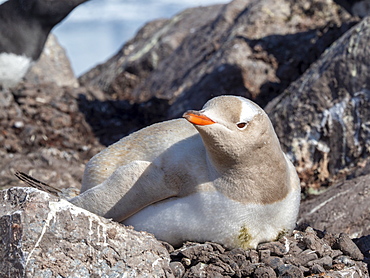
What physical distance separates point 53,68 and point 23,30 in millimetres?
4300

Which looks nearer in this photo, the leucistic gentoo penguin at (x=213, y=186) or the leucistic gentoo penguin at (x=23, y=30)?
the leucistic gentoo penguin at (x=213, y=186)

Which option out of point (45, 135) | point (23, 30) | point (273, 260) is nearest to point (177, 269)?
point (273, 260)

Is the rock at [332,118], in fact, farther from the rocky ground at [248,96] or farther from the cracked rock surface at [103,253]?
the cracked rock surface at [103,253]

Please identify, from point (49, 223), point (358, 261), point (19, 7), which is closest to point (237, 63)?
point (19, 7)

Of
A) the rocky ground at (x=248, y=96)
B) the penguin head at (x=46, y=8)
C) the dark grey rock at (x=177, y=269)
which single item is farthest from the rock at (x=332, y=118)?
the penguin head at (x=46, y=8)

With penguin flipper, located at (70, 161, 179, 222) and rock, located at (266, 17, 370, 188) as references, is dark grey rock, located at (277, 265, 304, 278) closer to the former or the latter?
penguin flipper, located at (70, 161, 179, 222)

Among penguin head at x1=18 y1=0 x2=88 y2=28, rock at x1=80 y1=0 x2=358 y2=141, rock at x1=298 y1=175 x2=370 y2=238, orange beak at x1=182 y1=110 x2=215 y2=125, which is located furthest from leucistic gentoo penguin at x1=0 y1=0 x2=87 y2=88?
orange beak at x1=182 y1=110 x2=215 y2=125

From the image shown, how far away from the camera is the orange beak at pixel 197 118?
3.94m

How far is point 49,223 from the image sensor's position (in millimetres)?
4012

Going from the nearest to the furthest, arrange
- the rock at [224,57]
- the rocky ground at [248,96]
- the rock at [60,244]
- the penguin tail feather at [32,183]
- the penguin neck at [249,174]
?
1. the rock at [60,244]
2. the penguin neck at [249,174]
3. the rocky ground at [248,96]
4. the penguin tail feather at [32,183]
5. the rock at [224,57]

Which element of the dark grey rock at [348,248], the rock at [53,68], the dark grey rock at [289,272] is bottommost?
the rock at [53,68]

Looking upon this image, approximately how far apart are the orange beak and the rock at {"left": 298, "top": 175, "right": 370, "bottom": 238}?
8.77 feet

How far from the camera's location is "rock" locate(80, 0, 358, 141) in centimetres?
1149

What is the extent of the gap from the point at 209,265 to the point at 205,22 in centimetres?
1240
